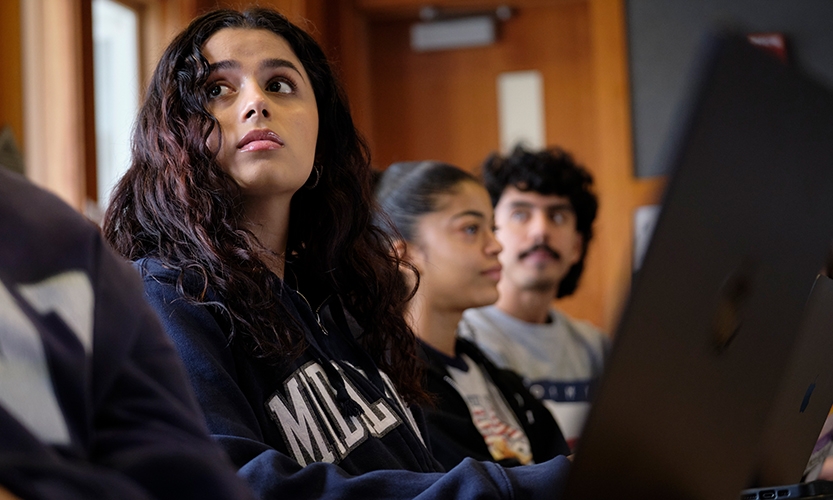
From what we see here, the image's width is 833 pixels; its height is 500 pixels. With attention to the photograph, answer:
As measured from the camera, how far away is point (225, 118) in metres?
1.18

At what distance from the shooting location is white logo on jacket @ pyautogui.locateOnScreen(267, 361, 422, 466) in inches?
39.1

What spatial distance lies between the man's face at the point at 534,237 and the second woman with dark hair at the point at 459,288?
1.84 ft

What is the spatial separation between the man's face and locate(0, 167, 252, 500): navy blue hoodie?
2.10 metres

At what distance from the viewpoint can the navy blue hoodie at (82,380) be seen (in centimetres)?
45

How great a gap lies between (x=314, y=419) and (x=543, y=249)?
67.1 inches

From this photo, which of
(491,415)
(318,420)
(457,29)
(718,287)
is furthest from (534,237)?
(718,287)

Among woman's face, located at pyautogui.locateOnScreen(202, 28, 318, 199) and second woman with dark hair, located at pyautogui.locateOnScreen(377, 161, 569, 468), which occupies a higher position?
woman's face, located at pyautogui.locateOnScreen(202, 28, 318, 199)

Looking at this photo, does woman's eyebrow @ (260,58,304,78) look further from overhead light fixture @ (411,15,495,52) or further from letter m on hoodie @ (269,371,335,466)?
overhead light fixture @ (411,15,495,52)

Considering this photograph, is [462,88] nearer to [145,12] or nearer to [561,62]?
[561,62]

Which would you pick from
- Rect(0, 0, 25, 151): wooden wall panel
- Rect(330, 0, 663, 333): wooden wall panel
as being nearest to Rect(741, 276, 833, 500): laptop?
Rect(0, 0, 25, 151): wooden wall panel

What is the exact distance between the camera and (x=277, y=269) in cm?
125

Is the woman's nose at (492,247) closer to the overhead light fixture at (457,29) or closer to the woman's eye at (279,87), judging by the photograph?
the woman's eye at (279,87)

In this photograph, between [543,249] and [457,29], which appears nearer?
[543,249]

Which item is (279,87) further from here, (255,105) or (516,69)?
(516,69)
